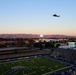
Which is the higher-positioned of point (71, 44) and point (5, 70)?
point (71, 44)

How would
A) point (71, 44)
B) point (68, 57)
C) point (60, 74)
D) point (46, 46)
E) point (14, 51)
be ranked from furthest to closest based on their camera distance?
point (46, 46) → point (71, 44) → point (14, 51) → point (68, 57) → point (60, 74)

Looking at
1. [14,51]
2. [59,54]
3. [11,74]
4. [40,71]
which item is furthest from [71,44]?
[11,74]

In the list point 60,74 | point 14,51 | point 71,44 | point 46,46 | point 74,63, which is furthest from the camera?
point 46,46

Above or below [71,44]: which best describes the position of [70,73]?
below

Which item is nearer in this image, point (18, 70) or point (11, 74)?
point (11, 74)

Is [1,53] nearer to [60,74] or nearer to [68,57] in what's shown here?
[68,57]

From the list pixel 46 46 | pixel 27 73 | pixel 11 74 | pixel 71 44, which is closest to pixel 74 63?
pixel 27 73

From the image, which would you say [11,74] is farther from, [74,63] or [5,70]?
[74,63]

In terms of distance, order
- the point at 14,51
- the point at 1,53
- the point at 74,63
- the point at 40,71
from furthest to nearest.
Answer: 1. the point at 14,51
2. the point at 1,53
3. the point at 74,63
4. the point at 40,71

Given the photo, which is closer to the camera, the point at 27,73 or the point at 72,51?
the point at 27,73
